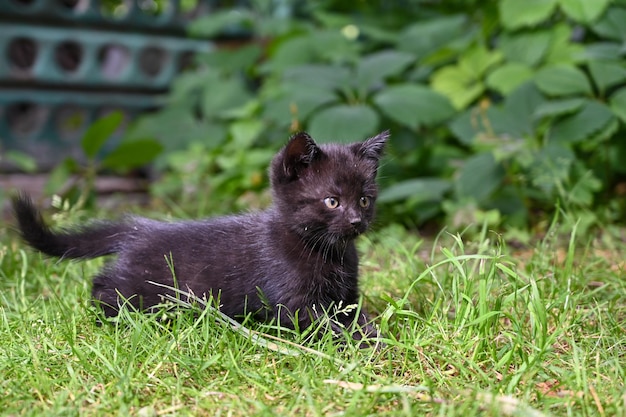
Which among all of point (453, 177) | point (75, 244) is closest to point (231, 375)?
point (75, 244)

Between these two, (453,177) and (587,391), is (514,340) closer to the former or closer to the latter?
(587,391)

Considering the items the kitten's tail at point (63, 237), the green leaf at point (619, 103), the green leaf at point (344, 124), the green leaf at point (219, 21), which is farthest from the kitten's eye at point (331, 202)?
the green leaf at point (219, 21)

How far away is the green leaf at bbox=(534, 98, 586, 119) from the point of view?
3.95 metres

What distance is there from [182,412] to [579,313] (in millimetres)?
1336

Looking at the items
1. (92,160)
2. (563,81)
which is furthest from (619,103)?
(92,160)

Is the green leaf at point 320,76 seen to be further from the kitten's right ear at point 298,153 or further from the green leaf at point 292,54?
the kitten's right ear at point 298,153

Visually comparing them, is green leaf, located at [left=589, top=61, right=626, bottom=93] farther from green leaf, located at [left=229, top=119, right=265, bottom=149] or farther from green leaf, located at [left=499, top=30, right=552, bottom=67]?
green leaf, located at [left=229, top=119, right=265, bottom=149]

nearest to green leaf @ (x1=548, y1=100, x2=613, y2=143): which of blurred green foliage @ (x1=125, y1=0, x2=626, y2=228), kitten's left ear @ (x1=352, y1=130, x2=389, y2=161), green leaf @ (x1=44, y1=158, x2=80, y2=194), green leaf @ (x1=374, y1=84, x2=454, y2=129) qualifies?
blurred green foliage @ (x1=125, y1=0, x2=626, y2=228)

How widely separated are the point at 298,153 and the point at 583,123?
209 centimetres

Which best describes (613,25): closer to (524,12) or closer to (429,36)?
(524,12)

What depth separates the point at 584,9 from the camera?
4.22 m

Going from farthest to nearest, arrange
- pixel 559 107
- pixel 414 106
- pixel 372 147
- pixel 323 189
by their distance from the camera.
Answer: pixel 414 106 → pixel 559 107 → pixel 372 147 → pixel 323 189

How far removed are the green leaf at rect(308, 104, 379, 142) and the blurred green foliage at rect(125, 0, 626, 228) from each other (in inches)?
0.5

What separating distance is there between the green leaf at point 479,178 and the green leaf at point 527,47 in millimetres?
710
